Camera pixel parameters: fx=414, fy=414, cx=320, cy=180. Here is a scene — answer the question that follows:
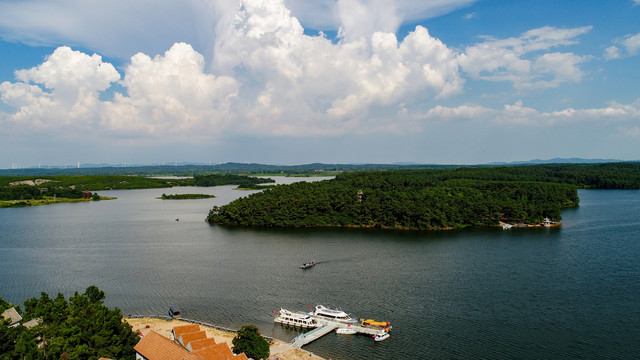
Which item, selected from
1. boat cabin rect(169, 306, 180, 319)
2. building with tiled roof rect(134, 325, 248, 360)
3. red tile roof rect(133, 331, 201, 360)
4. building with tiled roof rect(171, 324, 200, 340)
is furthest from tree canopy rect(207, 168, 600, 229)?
red tile roof rect(133, 331, 201, 360)

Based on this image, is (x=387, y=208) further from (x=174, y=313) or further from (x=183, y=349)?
(x=183, y=349)

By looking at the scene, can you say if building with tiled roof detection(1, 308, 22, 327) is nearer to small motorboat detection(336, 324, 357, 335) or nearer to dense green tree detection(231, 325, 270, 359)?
dense green tree detection(231, 325, 270, 359)

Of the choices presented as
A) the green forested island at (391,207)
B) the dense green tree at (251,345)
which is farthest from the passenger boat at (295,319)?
the green forested island at (391,207)

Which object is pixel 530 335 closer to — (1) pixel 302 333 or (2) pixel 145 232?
(1) pixel 302 333

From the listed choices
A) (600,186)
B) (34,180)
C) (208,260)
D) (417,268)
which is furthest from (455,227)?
(34,180)

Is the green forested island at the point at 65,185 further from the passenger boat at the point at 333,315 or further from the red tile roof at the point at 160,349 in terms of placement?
the passenger boat at the point at 333,315
